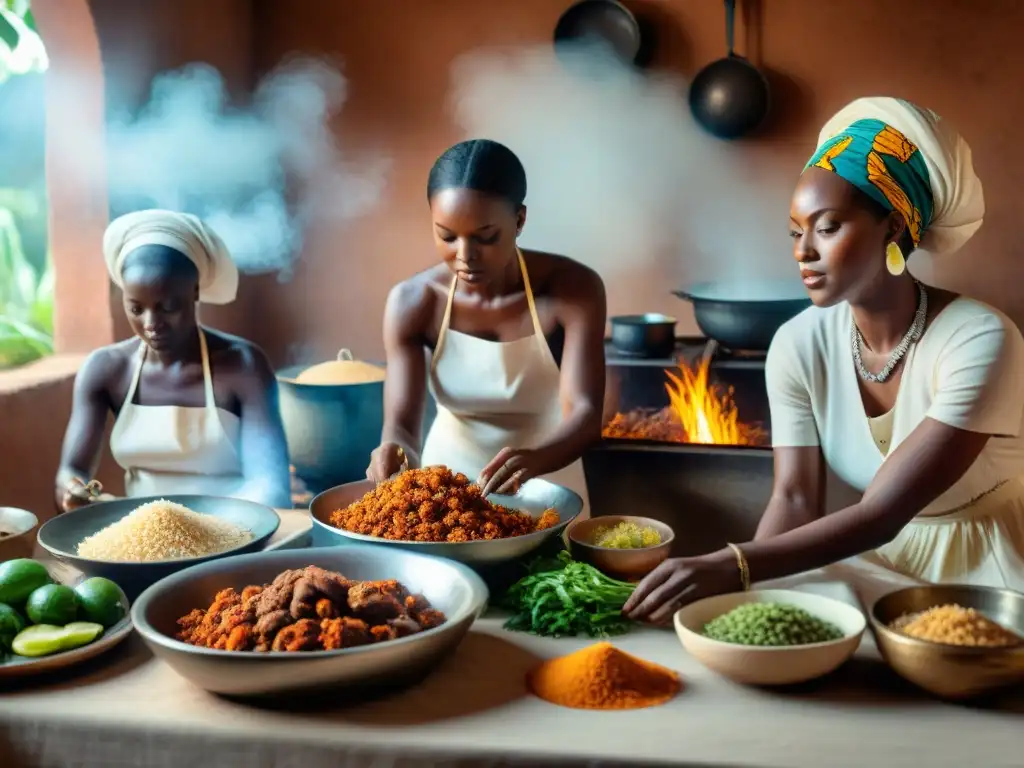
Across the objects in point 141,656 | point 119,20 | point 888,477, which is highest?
point 119,20

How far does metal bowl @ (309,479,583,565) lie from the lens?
1729 mm

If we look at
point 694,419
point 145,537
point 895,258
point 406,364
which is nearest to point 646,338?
point 694,419

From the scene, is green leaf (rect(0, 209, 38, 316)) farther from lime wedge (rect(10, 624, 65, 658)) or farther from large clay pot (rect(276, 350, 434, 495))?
lime wedge (rect(10, 624, 65, 658))

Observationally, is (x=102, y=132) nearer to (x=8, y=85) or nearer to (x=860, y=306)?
(x=8, y=85)

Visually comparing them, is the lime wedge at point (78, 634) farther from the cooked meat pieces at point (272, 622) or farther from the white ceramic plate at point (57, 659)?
the cooked meat pieces at point (272, 622)

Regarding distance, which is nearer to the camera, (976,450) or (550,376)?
(976,450)

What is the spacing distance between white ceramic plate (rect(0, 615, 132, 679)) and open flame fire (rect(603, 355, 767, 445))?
2.40 meters

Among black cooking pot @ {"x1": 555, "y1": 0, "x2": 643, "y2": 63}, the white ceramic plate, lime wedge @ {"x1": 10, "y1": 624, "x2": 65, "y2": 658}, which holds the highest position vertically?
black cooking pot @ {"x1": 555, "y1": 0, "x2": 643, "y2": 63}

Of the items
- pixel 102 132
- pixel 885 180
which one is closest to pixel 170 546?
pixel 885 180

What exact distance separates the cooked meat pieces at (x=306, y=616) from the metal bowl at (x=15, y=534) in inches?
18.3

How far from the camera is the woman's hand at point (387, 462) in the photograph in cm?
220

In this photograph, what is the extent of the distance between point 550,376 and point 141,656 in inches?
55.9

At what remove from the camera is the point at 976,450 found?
1.84m

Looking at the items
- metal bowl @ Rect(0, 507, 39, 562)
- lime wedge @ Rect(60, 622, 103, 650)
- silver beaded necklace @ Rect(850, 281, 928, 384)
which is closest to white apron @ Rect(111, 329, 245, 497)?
metal bowl @ Rect(0, 507, 39, 562)
